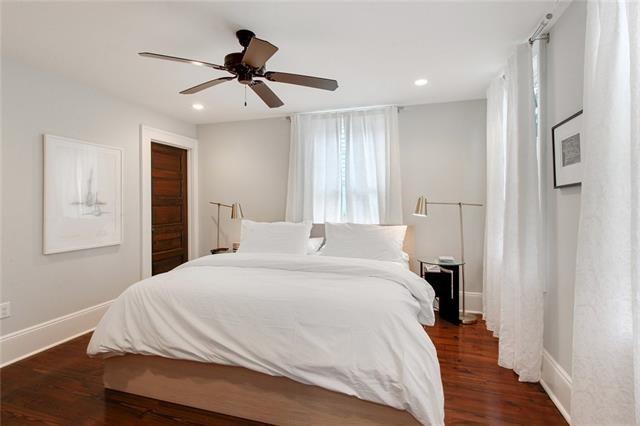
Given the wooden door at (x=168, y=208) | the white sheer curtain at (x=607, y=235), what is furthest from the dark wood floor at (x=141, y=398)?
the wooden door at (x=168, y=208)

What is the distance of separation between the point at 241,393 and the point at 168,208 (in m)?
3.17

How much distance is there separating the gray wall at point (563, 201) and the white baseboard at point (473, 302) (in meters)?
1.35

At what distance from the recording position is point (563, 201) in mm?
1922

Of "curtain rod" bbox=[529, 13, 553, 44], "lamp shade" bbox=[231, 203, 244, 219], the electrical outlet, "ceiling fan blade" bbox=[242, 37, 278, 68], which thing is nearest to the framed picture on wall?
"curtain rod" bbox=[529, 13, 553, 44]

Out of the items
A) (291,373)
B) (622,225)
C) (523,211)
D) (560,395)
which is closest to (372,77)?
(523,211)

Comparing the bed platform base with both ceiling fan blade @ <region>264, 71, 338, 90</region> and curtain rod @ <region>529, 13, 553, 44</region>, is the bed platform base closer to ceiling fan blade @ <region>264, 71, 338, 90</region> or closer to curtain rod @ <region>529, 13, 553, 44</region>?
ceiling fan blade @ <region>264, 71, 338, 90</region>

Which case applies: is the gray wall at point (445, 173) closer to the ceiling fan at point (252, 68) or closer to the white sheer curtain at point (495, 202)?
the white sheer curtain at point (495, 202)

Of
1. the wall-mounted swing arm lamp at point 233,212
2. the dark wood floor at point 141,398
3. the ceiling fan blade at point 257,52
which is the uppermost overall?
the ceiling fan blade at point 257,52

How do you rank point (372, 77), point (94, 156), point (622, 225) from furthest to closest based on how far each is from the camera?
point (94, 156) → point (372, 77) → point (622, 225)

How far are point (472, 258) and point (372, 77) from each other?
7.63 feet

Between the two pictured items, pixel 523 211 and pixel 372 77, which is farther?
pixel 372 77

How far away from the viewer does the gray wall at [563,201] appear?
1766 mm

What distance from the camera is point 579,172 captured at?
1.70m

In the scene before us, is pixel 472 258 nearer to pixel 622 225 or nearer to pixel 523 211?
pixel 523 211
